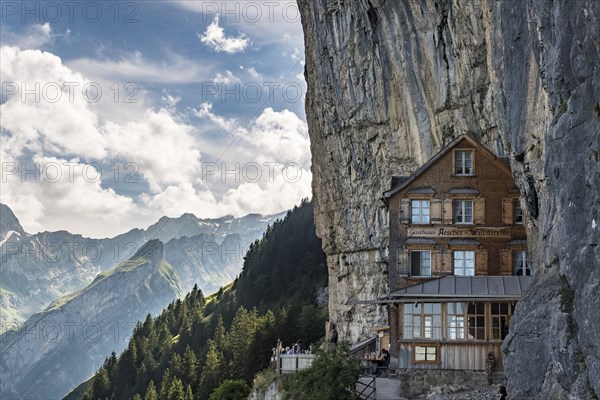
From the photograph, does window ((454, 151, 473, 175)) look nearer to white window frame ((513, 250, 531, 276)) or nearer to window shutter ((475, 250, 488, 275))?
window shutter ((475, 250, 488, 275))

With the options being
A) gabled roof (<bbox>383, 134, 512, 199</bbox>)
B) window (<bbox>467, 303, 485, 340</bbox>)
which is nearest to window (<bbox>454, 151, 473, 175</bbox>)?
gabled roof (<bbox>383, 134, 512, 199</bbox>)

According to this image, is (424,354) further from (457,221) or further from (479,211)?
(479,211)

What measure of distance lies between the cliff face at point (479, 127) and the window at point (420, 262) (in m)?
7.35

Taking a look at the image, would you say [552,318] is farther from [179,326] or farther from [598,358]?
[179,326]

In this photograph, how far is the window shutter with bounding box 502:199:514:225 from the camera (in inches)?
1699

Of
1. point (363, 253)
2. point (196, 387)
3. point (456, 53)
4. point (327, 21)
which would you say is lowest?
point (196, 387)

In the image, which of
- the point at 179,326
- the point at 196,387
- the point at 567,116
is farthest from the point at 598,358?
the point at 179,326

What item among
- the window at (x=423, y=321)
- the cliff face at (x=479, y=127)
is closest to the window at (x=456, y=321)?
the window at (x=423, y=321)

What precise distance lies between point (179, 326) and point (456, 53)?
12442cm

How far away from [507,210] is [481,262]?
9.51 ft

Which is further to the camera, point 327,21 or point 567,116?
point 327,21

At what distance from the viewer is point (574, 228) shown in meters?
23.8

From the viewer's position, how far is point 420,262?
43.5 meters

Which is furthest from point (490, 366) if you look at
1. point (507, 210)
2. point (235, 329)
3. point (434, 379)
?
point (235, 329)
